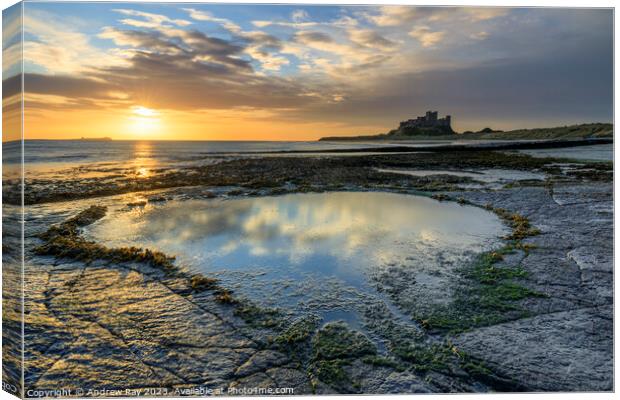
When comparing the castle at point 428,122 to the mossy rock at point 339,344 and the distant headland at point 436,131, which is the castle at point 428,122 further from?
the mossy rock at point 339,344

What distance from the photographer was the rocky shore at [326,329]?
3416 mm

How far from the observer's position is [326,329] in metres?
4.06

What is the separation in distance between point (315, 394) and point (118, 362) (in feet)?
6.55

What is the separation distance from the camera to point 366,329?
4070mm

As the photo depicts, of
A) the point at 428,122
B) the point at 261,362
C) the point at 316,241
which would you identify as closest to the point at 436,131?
the point at 428,122

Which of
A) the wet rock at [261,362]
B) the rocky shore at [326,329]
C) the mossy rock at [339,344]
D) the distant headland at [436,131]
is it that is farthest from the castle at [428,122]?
the wet rock at [261,362]

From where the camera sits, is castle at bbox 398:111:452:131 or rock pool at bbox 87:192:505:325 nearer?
rock pool at bbox 87:192:505:325

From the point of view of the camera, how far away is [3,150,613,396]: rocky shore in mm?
3416

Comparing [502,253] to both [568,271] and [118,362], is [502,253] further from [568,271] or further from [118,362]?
[118,362]

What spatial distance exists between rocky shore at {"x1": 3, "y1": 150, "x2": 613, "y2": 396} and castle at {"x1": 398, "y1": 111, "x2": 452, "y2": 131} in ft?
8.10

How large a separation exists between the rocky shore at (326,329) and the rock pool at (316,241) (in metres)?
0.25

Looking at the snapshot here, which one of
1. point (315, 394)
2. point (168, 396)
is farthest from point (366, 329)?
point (168, 396)

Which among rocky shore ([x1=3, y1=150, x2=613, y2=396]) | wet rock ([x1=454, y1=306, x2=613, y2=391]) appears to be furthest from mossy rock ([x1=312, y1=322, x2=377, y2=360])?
wet rock ([x1=454, y1=306, x2=613, y2=391])

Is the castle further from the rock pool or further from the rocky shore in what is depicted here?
the rocky shore
